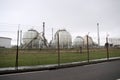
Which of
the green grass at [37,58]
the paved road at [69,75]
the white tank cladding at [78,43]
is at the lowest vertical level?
the green grass at [37,58]

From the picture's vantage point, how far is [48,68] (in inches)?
463

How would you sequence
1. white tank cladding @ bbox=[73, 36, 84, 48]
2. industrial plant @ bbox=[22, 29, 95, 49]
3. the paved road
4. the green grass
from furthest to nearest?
white tank cladding @ bbox=[73, 36, 84, 48], industrial plant @ bbox=[22, 29, 95, 49], the green grass, the paved road

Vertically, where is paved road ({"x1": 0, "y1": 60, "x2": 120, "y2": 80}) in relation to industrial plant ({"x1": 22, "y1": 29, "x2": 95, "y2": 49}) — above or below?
below

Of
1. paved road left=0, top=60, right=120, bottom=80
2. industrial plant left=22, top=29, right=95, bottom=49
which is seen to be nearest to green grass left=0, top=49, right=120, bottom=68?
paved road left=0, top=60, right=120, bottom=80

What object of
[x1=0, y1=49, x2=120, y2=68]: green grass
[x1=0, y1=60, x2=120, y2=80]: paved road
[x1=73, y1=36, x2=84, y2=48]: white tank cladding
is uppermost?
[x1=73, y1=36, x2=84, y2=48]: white tank cladding

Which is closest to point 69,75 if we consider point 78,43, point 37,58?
point 37,58

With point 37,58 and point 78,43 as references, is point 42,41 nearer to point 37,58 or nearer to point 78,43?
point 78,43

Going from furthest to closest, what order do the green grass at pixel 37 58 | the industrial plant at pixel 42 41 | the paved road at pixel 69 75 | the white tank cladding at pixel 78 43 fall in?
the white tank cladding at pixel 78 43
the industrial plant at pixel 42 41
the green grass at pixel 37 58
the paved road at pixel 69 75

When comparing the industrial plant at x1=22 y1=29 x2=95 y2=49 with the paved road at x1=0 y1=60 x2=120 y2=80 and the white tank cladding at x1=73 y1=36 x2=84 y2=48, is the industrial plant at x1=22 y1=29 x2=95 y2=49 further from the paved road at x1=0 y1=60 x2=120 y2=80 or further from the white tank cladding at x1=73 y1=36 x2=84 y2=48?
the paved road at x1=0 y1=60 x2=120 y2=80

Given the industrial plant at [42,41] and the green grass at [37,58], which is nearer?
the green grass at [37,58]

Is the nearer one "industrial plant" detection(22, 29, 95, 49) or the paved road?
the paved road

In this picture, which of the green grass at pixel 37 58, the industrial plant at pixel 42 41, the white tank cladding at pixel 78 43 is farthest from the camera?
the white tank cladding at pixel 78 43

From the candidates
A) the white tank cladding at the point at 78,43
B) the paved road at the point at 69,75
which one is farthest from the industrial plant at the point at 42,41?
the paved road at the point at 69,75

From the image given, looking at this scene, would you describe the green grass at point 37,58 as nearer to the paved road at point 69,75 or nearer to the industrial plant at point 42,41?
the paved road at point 69,75
